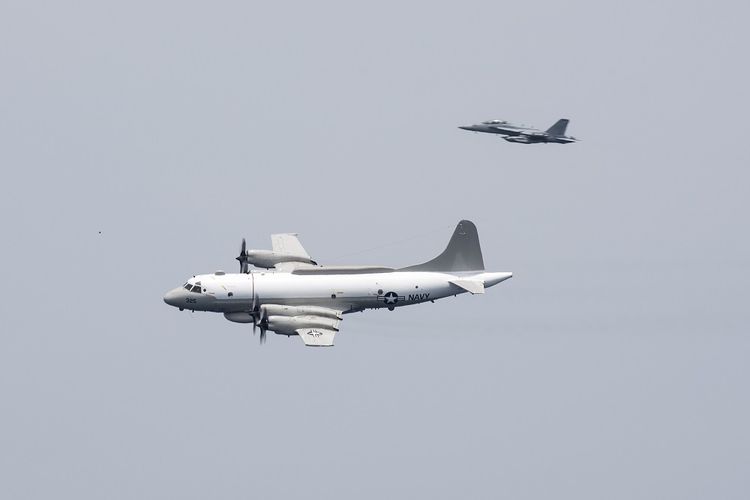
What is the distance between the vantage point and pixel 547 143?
342ft

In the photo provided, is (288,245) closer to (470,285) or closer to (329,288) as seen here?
(329,288)

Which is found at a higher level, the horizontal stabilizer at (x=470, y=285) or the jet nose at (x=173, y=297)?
the jet nose at (x=173, y=297)

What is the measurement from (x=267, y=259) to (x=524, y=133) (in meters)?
22.0

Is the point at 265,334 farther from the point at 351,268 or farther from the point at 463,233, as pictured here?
the point at 463,233

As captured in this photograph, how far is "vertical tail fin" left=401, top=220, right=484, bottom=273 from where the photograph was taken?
314 ft

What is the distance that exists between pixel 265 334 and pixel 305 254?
517 inches

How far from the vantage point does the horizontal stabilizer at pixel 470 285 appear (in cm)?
9406

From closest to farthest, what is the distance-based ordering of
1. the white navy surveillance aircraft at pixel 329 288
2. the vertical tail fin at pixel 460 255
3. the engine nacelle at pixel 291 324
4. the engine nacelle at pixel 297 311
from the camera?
the engine nacelle at pixel 291 324 → the engine nacelle at pixel 297 311 → the white navy surveillance aircraft at pixel 329 288 → the vertical tail fin at pixel 460 255

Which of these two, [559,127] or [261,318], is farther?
[559,127]

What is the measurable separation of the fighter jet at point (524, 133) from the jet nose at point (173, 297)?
89.2 ft

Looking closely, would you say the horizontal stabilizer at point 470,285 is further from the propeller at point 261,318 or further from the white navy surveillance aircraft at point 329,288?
the propeller at point 261,318

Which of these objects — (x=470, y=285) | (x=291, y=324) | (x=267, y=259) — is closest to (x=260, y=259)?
(x=267, y=259)

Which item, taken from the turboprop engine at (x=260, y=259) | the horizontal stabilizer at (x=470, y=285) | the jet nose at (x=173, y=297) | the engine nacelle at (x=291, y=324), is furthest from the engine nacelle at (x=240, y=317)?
the horizontal stabilizer at (x=470, y=285)

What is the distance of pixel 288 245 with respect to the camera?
101 m
